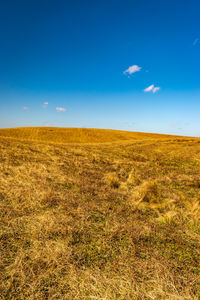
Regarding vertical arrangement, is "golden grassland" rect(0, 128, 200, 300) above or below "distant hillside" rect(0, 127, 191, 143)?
below

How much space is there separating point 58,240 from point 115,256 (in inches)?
41.6

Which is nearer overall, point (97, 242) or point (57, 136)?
point (97, 242)

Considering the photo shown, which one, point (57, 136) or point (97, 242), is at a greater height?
point (57, 136)

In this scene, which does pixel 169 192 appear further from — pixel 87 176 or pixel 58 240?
pixel 58 240

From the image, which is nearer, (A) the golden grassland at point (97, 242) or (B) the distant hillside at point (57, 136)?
(A) the golden grassland at point (97, 242)

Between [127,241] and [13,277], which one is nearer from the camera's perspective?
[13,277]

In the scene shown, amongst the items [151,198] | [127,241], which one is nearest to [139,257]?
[127,241]

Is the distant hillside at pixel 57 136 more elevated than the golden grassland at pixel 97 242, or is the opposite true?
the distant hillside at pixel 57 136

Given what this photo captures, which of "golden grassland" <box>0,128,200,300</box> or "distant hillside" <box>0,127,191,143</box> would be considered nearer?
"golden grassland" <box>0,128,200,300</box>

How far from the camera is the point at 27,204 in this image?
4078 mm

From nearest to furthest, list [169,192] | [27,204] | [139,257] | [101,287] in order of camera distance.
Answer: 1. [101,287]
2. [139,257]
3. [27,204]
4. [169,192]

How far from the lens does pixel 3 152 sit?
9891mm

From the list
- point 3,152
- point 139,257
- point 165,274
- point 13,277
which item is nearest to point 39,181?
point 13,277

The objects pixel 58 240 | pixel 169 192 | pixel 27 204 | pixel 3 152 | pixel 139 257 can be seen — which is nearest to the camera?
pixel 139 257
